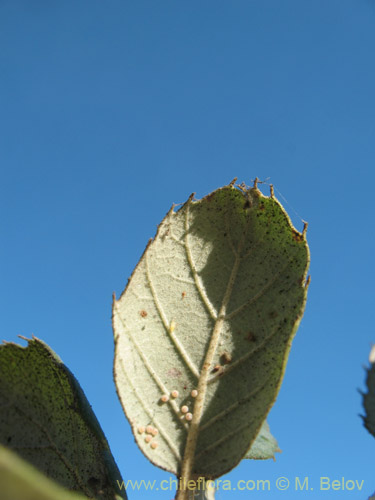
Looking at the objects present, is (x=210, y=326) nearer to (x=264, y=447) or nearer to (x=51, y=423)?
(x=264, y=447)

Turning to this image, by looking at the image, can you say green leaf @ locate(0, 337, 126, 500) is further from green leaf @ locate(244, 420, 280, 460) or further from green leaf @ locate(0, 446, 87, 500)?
green leaf @ locate(0, 446, 87, 500)

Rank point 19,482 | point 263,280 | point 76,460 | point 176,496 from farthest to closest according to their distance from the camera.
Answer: point 263,280 < point 76,460 < point 176,496 < point 19,482

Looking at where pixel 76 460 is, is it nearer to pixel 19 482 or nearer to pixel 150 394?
pixel 150 394

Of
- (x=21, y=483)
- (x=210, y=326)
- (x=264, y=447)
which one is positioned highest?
(x=210, y=326)

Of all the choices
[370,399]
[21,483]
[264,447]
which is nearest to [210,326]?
[264,447]

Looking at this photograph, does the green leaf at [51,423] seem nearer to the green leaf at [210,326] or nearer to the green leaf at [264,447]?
the green leaf at [210,326]

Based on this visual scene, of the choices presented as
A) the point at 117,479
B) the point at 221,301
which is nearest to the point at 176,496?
the point at 117,479

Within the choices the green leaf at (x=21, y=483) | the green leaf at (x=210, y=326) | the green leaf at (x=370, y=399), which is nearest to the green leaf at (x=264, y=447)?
the green leaf at (x=210, y=326)
